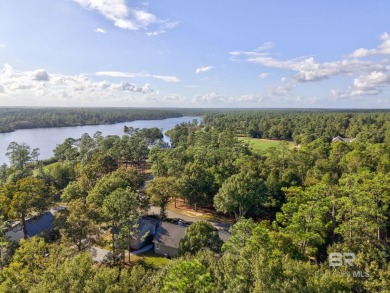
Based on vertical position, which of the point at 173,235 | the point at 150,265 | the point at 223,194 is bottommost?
the point at 150,265

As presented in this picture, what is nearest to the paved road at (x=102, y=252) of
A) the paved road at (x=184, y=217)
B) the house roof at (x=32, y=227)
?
the house roof at (x=32, y=227)

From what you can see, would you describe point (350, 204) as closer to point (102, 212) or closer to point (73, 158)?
point (102, 212)

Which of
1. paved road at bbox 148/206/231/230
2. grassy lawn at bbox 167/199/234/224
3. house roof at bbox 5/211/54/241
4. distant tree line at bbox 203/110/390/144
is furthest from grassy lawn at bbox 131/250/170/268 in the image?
distant tree line at bbox 203/110/390/144

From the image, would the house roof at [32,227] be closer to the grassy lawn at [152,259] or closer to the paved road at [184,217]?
the grassy lawn at [152,259]

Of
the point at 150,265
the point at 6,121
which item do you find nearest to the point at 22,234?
the point at 150,265

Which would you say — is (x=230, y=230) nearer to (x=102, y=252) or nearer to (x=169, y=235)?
(x=169, y=235)

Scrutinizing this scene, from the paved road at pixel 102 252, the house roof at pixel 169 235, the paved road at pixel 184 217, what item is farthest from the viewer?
the paved road at pixel 184 217
